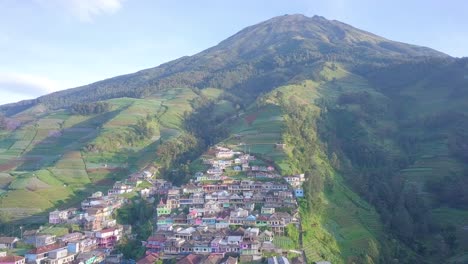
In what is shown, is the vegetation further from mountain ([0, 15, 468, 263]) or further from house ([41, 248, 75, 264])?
house ([41, 248, 75, 264])

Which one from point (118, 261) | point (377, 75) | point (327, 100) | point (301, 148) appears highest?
point (377, 75)

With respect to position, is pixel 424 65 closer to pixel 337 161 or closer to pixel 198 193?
pixel 337 161

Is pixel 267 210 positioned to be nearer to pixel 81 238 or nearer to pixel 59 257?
pixel 81 238

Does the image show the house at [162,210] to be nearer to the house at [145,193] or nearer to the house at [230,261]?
the house at [145,193]

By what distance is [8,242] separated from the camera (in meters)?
36.3

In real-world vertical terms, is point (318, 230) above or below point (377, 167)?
below

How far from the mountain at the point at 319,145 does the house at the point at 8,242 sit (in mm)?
5903

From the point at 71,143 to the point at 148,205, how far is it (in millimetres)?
28589

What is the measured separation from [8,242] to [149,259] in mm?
13454

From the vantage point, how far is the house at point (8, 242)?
35978 millimetres

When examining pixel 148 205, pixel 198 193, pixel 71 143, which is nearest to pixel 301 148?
pixel 198 193

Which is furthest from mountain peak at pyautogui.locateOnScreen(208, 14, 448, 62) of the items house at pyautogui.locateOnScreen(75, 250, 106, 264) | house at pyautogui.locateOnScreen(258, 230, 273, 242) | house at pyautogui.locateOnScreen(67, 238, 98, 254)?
house at pyautogui.locateOnScreen(75, 250, 106, 264)

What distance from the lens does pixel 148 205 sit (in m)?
42.9

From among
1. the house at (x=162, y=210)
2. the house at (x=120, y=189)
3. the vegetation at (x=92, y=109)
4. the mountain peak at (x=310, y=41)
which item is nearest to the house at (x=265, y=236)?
the house at (x=162, y=210)
